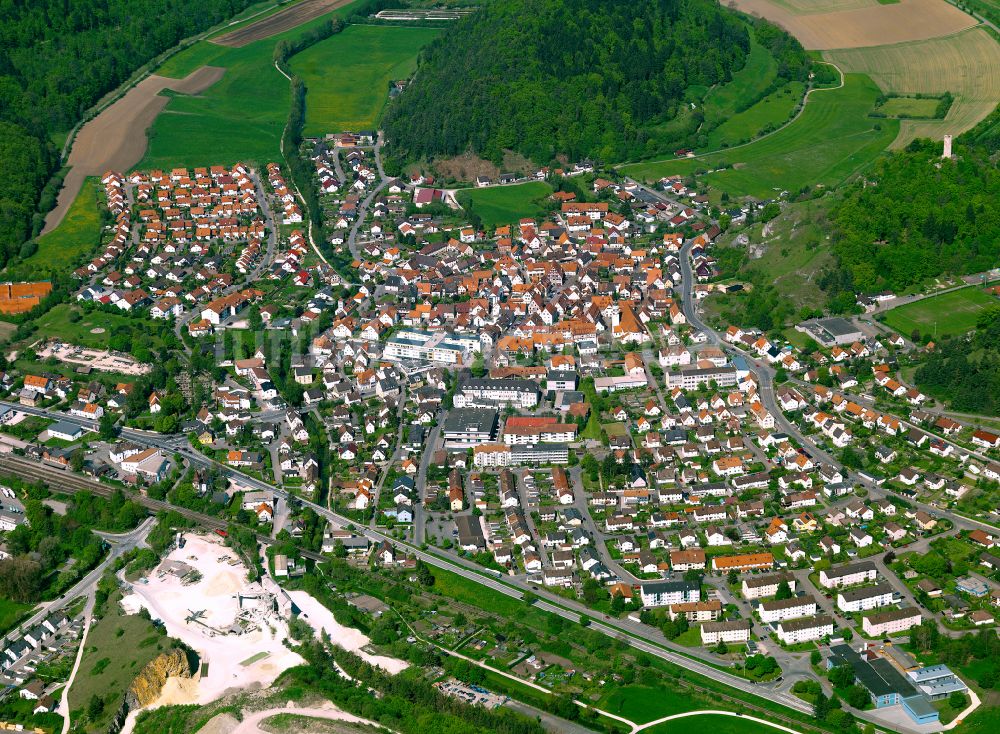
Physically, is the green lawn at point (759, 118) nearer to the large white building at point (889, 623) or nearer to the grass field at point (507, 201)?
the grass field at point (507, 201)

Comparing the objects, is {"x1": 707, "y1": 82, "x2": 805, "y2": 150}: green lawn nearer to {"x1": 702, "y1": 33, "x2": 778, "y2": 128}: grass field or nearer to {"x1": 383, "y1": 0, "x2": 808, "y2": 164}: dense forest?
{"x1": 702, "y1": 33, "x2": 778, "y2": 128}: grass field

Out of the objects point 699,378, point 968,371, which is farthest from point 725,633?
point 968,371

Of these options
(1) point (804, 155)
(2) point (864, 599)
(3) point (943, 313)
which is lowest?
(1) point (804, 155)

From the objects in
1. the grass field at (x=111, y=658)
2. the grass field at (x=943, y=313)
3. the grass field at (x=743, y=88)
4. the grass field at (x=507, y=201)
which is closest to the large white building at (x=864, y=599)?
the grass field at (x=943, y=313)

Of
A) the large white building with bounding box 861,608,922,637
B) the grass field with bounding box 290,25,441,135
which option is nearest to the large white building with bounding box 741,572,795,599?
the large white building with bounding box 861,608,922,637

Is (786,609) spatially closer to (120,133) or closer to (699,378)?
(699,378)

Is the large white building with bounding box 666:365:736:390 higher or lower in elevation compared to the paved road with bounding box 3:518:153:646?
lower

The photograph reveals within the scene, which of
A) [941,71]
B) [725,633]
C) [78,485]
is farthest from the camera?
[941,71]

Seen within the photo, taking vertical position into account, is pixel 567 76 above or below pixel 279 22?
above
